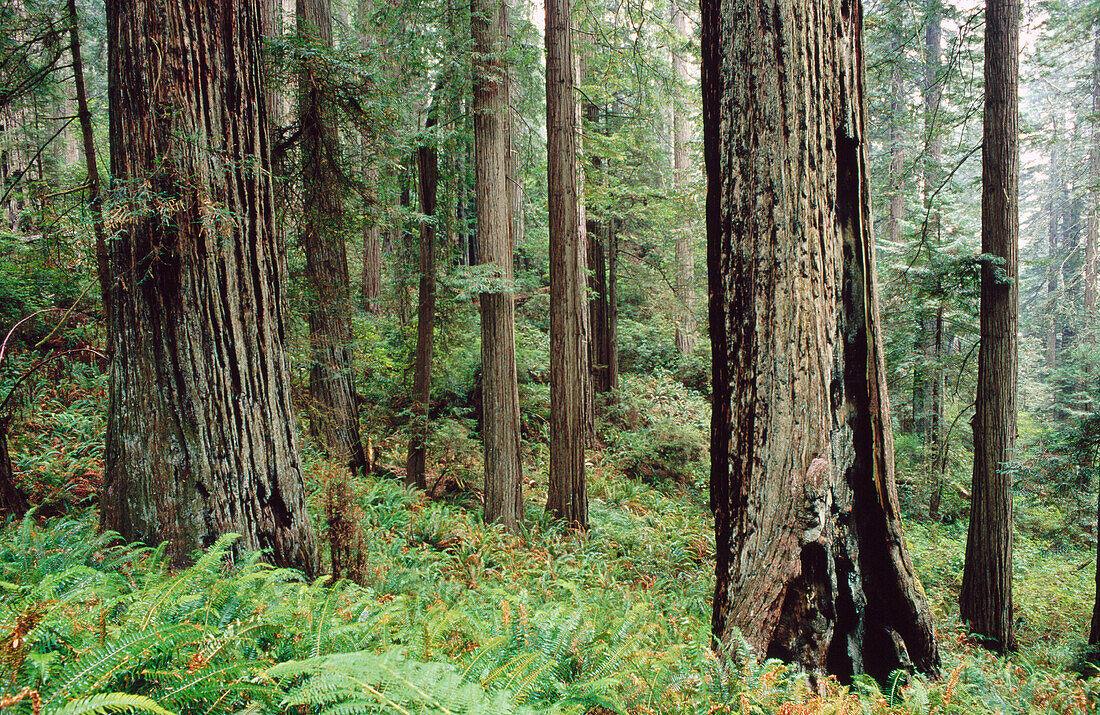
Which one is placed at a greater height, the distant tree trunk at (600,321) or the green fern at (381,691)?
the distant tree trunk at (600,321)

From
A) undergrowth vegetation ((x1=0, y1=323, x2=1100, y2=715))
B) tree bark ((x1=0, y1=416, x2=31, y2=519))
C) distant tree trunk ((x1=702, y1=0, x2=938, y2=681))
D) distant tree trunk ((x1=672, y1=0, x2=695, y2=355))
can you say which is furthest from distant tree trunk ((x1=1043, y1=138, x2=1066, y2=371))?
tree bark ((x1=0, y1=416, x2=31, y2=519))

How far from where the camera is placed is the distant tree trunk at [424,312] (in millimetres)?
7512

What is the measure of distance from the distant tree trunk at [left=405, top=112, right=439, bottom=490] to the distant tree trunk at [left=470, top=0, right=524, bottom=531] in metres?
0.93

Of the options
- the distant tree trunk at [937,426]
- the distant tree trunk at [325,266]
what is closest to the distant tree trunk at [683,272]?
the distant tree trunk at [937,426]

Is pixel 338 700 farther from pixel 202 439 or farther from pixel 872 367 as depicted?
pixel 872 367

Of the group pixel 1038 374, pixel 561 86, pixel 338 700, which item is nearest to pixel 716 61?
pixel 338 700

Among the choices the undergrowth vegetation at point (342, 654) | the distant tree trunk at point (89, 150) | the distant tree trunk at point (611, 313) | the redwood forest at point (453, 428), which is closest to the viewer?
the undergrowth vegetation at point (342, 654)

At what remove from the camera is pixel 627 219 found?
48.1ft

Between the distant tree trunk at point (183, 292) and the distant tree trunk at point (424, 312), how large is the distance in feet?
13.5

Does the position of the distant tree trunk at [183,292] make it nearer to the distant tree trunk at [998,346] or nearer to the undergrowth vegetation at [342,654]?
the undergrowth vegetation at [342,654]

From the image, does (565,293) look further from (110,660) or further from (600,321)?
(600,321)

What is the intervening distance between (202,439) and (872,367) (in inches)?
152

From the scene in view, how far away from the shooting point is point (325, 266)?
687 cm

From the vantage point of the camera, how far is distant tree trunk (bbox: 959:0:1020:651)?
20.7 feet
